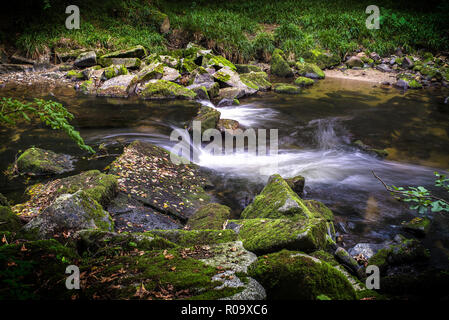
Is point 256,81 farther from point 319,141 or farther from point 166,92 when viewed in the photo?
point 319,141

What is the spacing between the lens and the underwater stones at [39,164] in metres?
5.56

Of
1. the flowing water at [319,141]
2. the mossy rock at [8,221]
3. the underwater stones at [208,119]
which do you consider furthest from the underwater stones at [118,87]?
the mossy rock at [8,221]

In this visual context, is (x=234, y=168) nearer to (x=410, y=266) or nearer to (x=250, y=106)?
(x=410, y=266)

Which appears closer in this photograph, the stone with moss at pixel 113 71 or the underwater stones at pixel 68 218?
the underwater stones at pixel 68 218

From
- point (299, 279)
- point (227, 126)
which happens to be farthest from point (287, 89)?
point (299, 279)

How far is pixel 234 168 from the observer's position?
23.8ft

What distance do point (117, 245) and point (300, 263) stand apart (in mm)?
1778

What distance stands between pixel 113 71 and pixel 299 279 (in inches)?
538

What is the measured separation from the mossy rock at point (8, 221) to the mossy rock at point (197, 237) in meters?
1.58

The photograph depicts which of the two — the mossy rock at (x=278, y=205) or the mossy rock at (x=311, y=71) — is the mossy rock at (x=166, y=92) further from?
the mossy rock at (x=311, y=71)

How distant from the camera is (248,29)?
2159cm

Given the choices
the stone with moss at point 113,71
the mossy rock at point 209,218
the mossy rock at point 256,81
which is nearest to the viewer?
the mossy rock at point 209,218

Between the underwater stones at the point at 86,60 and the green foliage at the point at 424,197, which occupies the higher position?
the underwater stones at the point at 86,60

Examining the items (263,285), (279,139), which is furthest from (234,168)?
(263,285)
